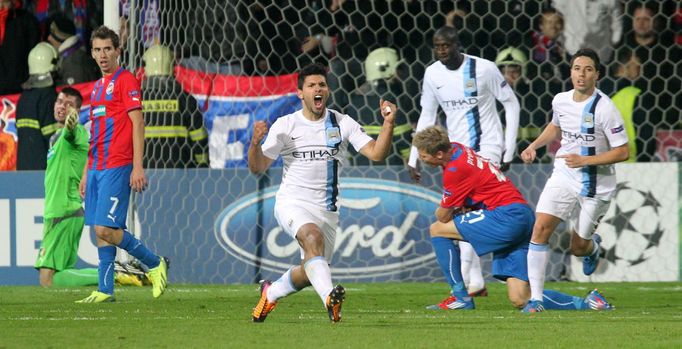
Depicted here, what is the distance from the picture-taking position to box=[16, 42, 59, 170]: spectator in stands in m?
12.5

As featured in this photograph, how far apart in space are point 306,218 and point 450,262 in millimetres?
1631

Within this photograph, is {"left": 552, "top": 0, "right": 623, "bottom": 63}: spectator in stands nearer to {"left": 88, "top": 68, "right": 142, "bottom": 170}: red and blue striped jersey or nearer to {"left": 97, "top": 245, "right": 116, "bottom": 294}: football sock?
{"left": 88, "top": 68, "right": 142, "bottom": 170}: red and blue striped jersey

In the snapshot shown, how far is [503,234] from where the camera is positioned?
8352mm

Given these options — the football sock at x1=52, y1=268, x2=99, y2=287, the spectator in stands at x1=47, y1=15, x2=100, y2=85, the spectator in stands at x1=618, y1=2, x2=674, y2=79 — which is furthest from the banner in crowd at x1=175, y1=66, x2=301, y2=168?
the spectator in stands at x1=618, y1=2, x2=674, y2=79

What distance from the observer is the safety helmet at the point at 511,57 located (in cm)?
1166

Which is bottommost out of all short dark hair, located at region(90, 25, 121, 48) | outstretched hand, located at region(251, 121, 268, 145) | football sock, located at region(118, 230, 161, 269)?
football sock, located at region(118, 230, 161, 269)

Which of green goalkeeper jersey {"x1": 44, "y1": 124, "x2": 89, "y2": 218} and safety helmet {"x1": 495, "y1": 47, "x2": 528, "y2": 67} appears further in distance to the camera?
safety helmet {"x1": 495, "y1": 47, "x2": 528, "y2": 67}

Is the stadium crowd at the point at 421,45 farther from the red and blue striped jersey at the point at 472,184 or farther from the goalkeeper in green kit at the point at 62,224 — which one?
the red and blue striped jersey at the point at 472,184

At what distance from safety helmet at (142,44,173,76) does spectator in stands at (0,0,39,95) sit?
199 centimetres

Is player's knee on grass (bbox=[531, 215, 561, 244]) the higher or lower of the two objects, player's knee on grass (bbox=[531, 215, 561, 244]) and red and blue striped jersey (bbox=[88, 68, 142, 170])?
A: the lower

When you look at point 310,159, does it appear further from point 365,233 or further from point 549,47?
point 549,47

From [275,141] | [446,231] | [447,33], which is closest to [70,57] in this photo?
[447,33]

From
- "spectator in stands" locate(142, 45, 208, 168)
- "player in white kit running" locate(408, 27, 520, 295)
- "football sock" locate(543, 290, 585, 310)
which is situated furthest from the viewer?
"spectator in stands" locate(142, 45, 208, 168)

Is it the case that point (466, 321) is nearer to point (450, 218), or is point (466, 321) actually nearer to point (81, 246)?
point (450, 218)
